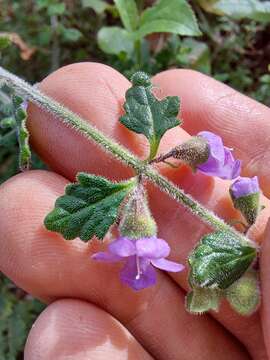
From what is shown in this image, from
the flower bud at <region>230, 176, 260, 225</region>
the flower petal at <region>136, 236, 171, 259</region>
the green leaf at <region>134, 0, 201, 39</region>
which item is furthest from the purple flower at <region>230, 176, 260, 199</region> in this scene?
the green leaf at <region>134, 0, 201, 39</region>

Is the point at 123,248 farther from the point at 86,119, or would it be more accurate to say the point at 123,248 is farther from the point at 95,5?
the point at 95,5

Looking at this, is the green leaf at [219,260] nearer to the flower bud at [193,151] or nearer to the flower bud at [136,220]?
the flower bud at [136,220]

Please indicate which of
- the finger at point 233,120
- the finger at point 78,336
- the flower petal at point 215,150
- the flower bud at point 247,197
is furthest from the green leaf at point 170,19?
the finger at point 78,336

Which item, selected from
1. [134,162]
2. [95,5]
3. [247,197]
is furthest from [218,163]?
[95,5]

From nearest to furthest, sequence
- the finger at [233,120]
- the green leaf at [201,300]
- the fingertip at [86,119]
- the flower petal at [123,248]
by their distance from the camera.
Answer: the flower petal at [123,248], the green leaf at [201,300], the fingertip at [86,119], the finger at [233,120]

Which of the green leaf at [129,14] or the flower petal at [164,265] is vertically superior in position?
the green leaf at [129,14]

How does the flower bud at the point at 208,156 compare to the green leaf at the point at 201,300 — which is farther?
the flower bud at the point at 208,156

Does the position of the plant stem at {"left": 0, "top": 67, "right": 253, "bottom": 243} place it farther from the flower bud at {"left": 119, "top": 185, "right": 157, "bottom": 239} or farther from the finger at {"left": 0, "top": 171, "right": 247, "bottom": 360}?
the finger at {"left": 0, "top": 171, "right": 247, "bottom": 360}

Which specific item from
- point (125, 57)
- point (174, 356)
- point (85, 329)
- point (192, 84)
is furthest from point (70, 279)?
point (125, 57)
